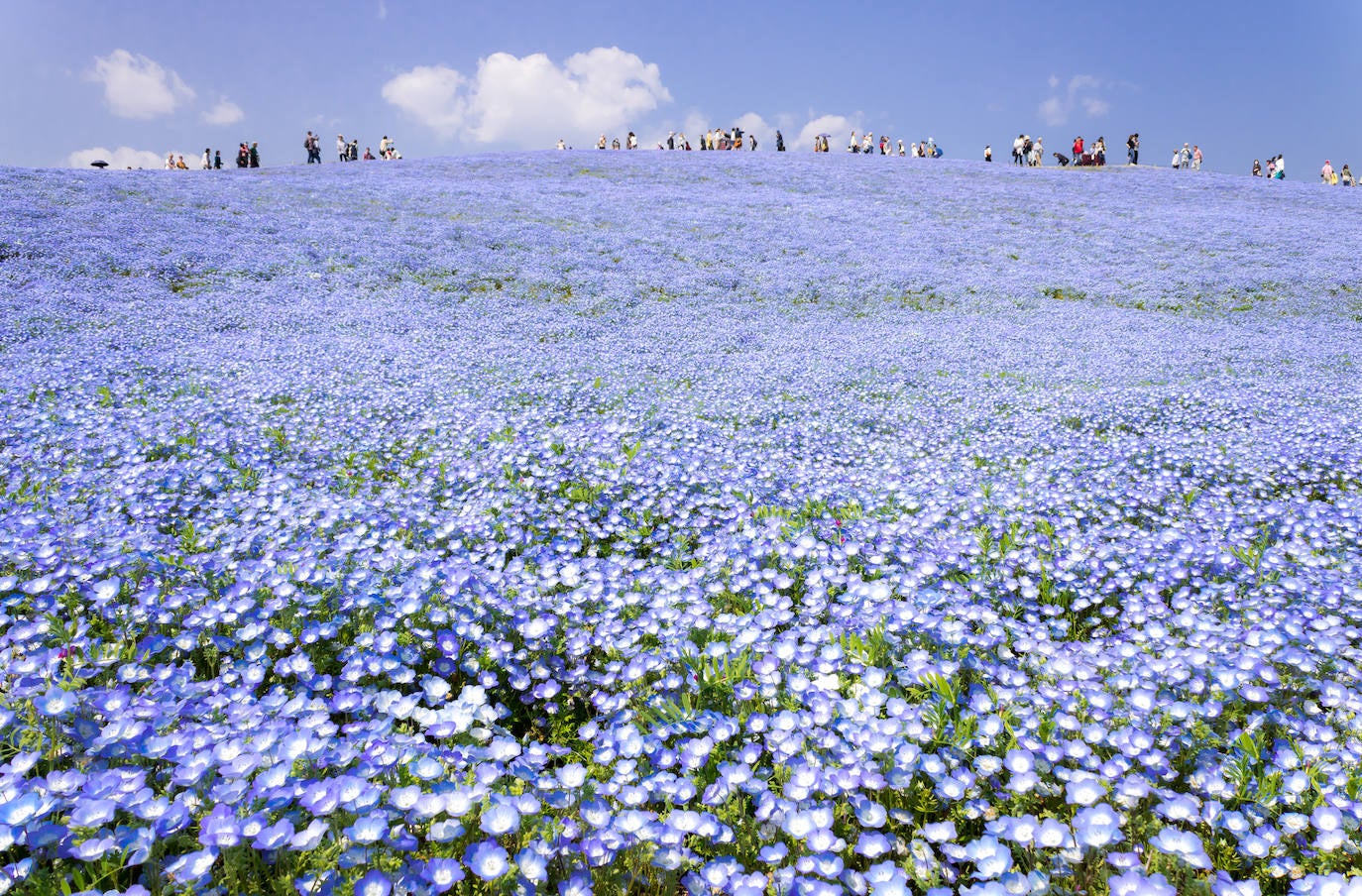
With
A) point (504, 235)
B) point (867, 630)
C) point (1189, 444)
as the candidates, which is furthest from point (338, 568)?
point (504, 235)

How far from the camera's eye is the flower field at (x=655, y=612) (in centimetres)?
239

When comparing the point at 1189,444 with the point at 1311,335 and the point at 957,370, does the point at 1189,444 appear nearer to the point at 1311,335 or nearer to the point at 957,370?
the point at 957,370

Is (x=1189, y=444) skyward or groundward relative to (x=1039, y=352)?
groundward

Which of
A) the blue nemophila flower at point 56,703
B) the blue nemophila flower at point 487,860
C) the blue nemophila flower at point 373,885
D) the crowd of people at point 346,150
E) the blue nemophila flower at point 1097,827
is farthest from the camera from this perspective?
the crowd of people at point 346,150

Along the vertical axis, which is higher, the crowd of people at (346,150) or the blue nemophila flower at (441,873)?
the crowd of people at (346,150)

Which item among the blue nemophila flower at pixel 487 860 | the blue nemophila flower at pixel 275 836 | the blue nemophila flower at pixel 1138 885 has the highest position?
the blue nemophila flower at pixel 275 836

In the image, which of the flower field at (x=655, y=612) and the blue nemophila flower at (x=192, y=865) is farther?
the flower field at (x=655, y=612)

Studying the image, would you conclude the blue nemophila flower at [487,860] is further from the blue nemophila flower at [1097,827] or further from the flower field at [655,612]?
the blue nemophila flower at [1097,827]

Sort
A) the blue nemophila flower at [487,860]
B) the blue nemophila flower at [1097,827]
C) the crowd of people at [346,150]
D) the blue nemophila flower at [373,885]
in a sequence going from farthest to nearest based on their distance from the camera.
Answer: the crowd of people at [346,150] → the blue nemophila flower at [1097,827] → the blue nemophila flower at [487,860] → the blue nemophila flower at [373,885]

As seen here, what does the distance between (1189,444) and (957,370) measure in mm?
4683

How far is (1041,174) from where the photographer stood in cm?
3609

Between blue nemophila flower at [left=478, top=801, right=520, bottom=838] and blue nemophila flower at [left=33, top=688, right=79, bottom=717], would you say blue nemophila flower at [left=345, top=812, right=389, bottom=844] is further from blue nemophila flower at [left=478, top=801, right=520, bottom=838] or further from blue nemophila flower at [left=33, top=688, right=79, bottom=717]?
blue nemophila flower at [left=33, top=688, right=79, bottom=717]

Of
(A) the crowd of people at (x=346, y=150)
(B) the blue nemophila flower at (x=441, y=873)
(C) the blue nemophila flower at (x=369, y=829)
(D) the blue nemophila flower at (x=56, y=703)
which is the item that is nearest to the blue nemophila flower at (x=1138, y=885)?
(B) the blue nemophila flower at (x=441, y=873)

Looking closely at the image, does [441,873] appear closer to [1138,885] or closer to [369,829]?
[369,829]
